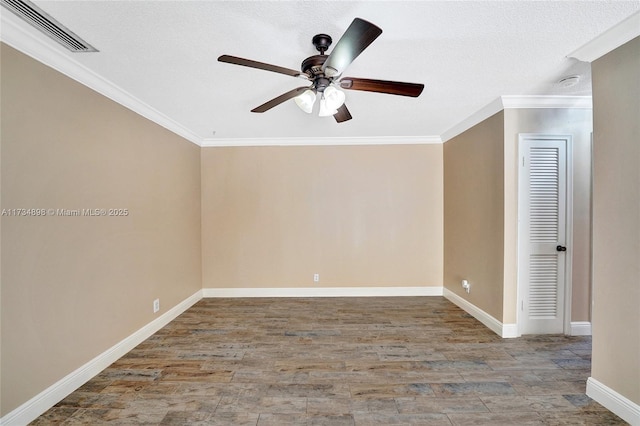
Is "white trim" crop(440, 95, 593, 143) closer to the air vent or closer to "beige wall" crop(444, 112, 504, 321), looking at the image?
"beige wall" crop(444, 112, 504, 321)

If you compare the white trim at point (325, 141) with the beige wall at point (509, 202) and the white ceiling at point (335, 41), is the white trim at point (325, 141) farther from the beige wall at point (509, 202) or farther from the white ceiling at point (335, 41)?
the white ceiling at point (335, 41)

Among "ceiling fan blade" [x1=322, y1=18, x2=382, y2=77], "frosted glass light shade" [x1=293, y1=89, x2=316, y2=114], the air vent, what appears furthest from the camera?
"frosted glass light shade" [x1=293, y1=89, x2=316, y2=114]

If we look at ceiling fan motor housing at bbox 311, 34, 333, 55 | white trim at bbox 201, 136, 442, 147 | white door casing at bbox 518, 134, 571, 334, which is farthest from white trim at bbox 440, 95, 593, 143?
ceiling fan motor housing at bbox 311, 34, 333, 55

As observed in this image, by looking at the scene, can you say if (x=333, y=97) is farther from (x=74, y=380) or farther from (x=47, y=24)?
(x=74, y=380)

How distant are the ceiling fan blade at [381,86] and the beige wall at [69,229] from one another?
2.04 m

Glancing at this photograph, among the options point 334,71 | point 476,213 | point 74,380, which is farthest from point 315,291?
point 334,71

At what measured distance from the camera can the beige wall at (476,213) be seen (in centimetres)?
290

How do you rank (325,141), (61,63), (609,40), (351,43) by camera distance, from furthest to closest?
1. (325,141)
2. (61,63)
3. (609,40)
4. (351,43)

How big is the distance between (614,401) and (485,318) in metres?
1.33

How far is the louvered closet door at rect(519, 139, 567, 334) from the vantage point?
2.79 metres

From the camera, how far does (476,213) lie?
329 centimetres

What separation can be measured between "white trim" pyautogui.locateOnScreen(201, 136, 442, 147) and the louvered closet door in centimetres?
155

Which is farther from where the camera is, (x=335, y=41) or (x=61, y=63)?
(x=61, y=63)

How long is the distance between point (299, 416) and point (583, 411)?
1.91 metres
